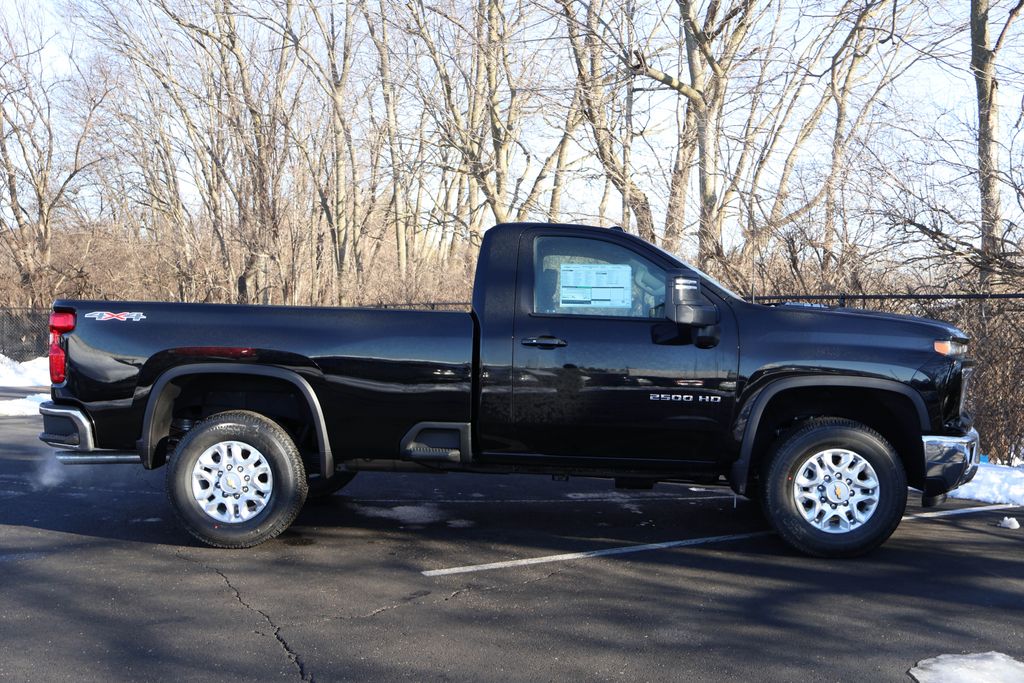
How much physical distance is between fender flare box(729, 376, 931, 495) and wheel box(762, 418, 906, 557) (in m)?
0.20

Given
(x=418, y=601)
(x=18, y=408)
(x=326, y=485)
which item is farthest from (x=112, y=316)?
(x=18, y=408)

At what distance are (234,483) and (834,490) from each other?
3.83 m

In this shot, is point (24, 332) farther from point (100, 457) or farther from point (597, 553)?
point (597, 553)

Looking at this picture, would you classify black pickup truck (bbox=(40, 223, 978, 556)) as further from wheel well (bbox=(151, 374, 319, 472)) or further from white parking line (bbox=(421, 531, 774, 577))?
white parking line (bbox=(421, 531, 774, 577))

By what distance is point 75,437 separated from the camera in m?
5.87

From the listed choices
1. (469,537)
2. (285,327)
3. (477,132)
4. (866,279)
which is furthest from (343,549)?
(477,132)

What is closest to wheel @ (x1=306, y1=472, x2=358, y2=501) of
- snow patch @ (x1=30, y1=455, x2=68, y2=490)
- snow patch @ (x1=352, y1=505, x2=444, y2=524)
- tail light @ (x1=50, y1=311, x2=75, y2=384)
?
snow patch @ (x1=352, y1=505, x2=444, y2=524)

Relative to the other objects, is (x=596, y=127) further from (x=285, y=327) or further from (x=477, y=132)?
(x=285, y=327)

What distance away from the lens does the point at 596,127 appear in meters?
14.8

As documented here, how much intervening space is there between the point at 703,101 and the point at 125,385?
434 inches

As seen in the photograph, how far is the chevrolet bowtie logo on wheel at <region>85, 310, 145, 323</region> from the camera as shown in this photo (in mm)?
5828

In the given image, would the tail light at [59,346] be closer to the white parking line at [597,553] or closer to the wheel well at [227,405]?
the wheel well at [227,405]

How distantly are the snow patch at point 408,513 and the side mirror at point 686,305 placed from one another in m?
2.50

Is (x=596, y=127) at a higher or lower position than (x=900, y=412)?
higher
